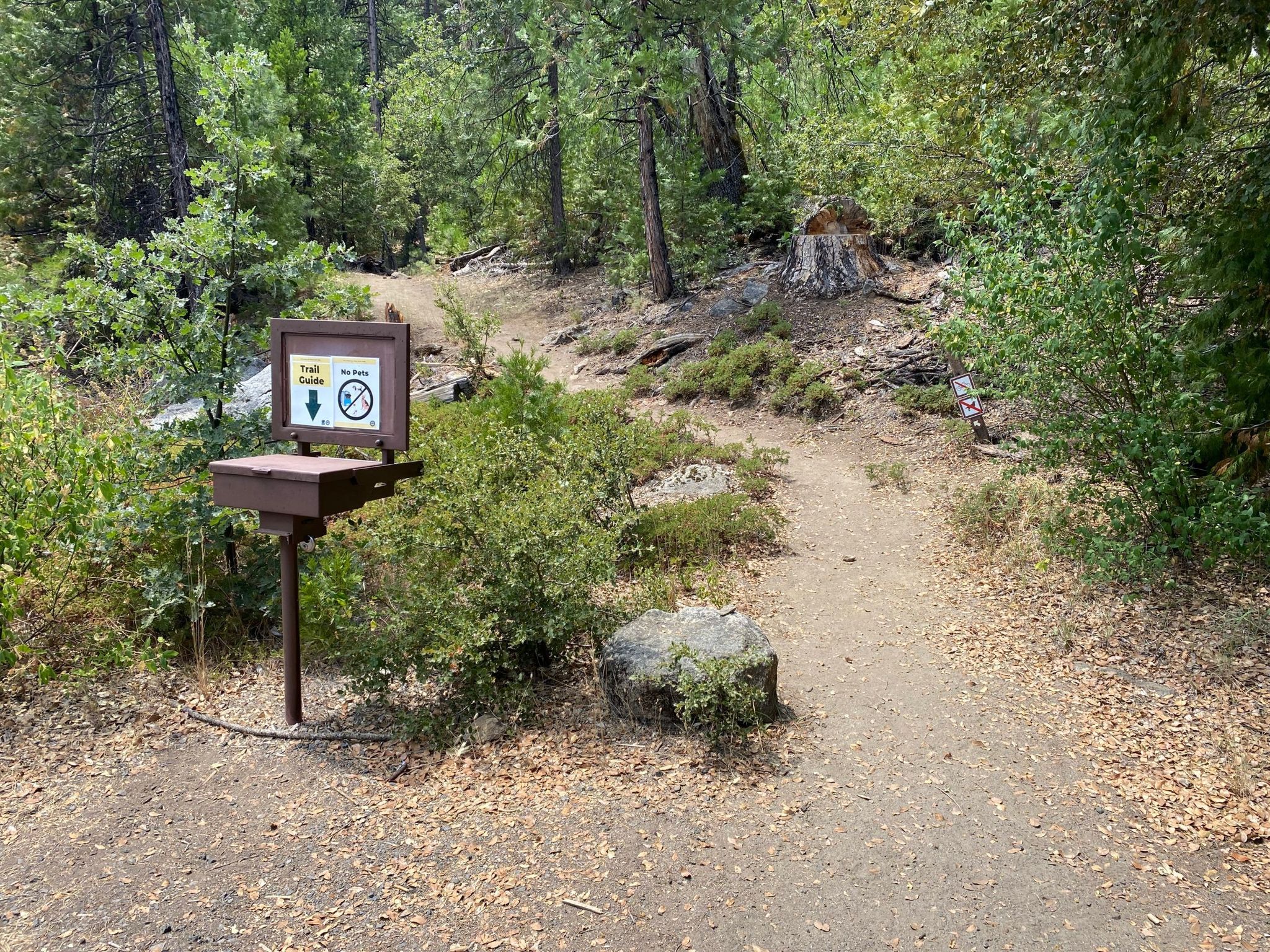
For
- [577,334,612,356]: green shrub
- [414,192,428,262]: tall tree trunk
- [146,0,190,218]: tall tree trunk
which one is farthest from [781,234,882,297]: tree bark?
[414,192,428,262]: tall tree trunk

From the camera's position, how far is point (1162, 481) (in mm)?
5195

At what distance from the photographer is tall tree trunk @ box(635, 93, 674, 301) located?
13.4 m

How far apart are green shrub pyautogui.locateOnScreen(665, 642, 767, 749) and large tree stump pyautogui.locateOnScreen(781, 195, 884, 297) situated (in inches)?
382

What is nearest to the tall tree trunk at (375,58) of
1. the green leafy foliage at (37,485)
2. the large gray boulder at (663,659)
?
the green leafy foliage at (37,485)

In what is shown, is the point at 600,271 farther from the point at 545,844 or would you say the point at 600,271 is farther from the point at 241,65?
the point at 545,844

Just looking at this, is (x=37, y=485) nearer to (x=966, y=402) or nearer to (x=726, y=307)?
(x=966, y=402)

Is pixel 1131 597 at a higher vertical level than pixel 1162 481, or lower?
lower

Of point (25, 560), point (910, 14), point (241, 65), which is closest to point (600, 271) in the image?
point (910, 14)

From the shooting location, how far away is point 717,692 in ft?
13.3

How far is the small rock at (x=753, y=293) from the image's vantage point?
13539 millimetres

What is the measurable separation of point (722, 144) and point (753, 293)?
4.31 m

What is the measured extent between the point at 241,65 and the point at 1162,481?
6059 mm

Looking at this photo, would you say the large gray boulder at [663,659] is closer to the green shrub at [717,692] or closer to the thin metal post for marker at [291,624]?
the green shrub at [717,692]

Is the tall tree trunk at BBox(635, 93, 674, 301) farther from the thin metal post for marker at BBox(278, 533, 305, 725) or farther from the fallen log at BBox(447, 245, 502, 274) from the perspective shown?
the thin metal post for marker at BBox(278, 533, 305, 725)
